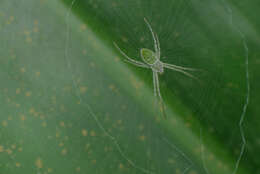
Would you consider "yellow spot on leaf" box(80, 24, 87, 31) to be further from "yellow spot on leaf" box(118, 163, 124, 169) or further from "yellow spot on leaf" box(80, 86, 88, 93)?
"yellow spot on leaf" box(118, 163, 124, 169)

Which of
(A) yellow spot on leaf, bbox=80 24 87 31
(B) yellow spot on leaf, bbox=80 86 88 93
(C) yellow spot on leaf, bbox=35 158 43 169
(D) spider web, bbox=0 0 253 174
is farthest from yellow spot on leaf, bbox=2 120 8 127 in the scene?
(A) yellow spot on leaf, bbox=80 24 87 31

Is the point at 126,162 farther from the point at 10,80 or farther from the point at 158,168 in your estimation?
the point at 10,80

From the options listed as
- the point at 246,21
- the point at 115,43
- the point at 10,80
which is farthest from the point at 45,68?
the point at 246,21

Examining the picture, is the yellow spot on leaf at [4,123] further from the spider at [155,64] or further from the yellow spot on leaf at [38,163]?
the spider at [155,64]

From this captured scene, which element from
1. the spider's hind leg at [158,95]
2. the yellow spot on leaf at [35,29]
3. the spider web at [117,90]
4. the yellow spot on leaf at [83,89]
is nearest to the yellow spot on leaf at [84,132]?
the spider web at [117,90]

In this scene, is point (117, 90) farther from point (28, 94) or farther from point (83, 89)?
point (28, 94)

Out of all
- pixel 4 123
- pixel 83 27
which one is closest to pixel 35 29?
pixel 83 27
